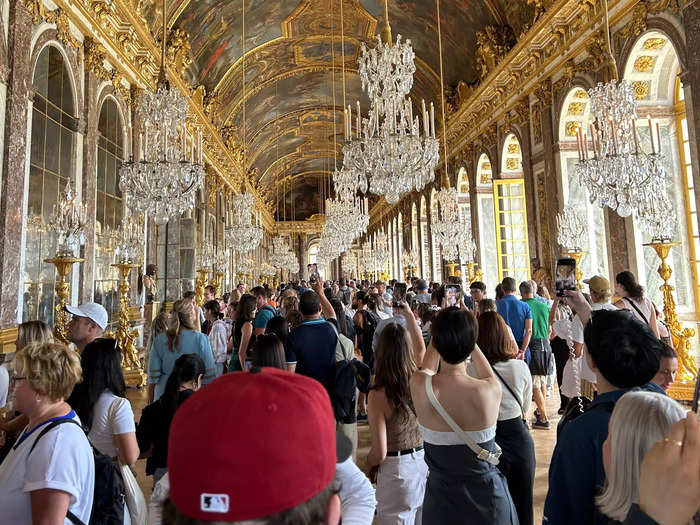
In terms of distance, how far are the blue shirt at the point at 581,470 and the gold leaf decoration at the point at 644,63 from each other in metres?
8.87

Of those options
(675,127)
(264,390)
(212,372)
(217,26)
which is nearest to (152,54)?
(217,26)

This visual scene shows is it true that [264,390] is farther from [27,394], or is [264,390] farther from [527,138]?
[527,138]

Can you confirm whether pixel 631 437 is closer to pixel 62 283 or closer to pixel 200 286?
pixel 62 283

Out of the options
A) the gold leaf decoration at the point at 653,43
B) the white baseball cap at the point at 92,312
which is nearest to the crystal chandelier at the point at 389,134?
the white baseball cap at the point at 92,312

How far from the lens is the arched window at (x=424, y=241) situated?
22297 mm

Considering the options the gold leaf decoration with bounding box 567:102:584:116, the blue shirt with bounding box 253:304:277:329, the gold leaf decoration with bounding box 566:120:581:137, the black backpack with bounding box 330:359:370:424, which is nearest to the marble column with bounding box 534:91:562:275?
the gold leaf decoration with bounding box 566:120:581:137

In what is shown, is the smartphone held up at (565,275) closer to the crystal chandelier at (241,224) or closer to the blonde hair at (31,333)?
the blonde hair at (31,333)

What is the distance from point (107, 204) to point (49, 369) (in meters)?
8.53

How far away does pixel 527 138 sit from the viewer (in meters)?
12.0

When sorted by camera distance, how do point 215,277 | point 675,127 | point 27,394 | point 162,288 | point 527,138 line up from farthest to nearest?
point 215,277 < point 162,288 < point 527,138 < point 675,127 < point 27,394

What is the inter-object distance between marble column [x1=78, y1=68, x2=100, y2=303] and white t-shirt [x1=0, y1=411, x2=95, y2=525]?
23.3 ft

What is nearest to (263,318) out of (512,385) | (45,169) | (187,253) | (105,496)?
(512,385)

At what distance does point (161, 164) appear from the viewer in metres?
5.03

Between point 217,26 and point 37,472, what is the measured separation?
15.7 m
